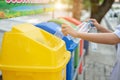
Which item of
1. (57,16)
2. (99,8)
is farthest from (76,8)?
(99,8)

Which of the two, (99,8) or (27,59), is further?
(99,8)

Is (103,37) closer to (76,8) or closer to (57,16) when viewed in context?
(57,16)

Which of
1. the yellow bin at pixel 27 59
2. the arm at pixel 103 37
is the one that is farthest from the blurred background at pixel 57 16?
the arm at pixel 103 37

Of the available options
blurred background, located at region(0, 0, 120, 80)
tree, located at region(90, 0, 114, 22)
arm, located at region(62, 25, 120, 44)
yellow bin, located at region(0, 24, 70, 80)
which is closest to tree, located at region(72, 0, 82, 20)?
blurred background, located at region(0, 0, 120, 80)

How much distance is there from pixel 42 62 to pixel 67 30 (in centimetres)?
54

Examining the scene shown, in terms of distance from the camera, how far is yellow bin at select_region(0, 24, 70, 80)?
2547 millimetres

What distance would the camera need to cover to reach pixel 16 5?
12.0 ft

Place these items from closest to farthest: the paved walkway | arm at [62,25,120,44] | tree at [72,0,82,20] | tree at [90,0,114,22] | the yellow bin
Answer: the yellow bin < arm at [62,25,120,44] < the paved walkway < tree at [72,0,82,20] < tree at [90,0,114,22]

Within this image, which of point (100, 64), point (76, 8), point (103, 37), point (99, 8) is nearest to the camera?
point (103, 37)

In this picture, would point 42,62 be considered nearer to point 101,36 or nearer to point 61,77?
point 61,77

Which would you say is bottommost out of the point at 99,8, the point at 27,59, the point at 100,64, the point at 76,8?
the point at 100,64

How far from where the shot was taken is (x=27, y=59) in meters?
2.57

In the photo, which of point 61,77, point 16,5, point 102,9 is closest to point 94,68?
point 102,9

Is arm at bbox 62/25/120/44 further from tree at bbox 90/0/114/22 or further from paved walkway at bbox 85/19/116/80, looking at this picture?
tree at bbox 90/0/114/22
